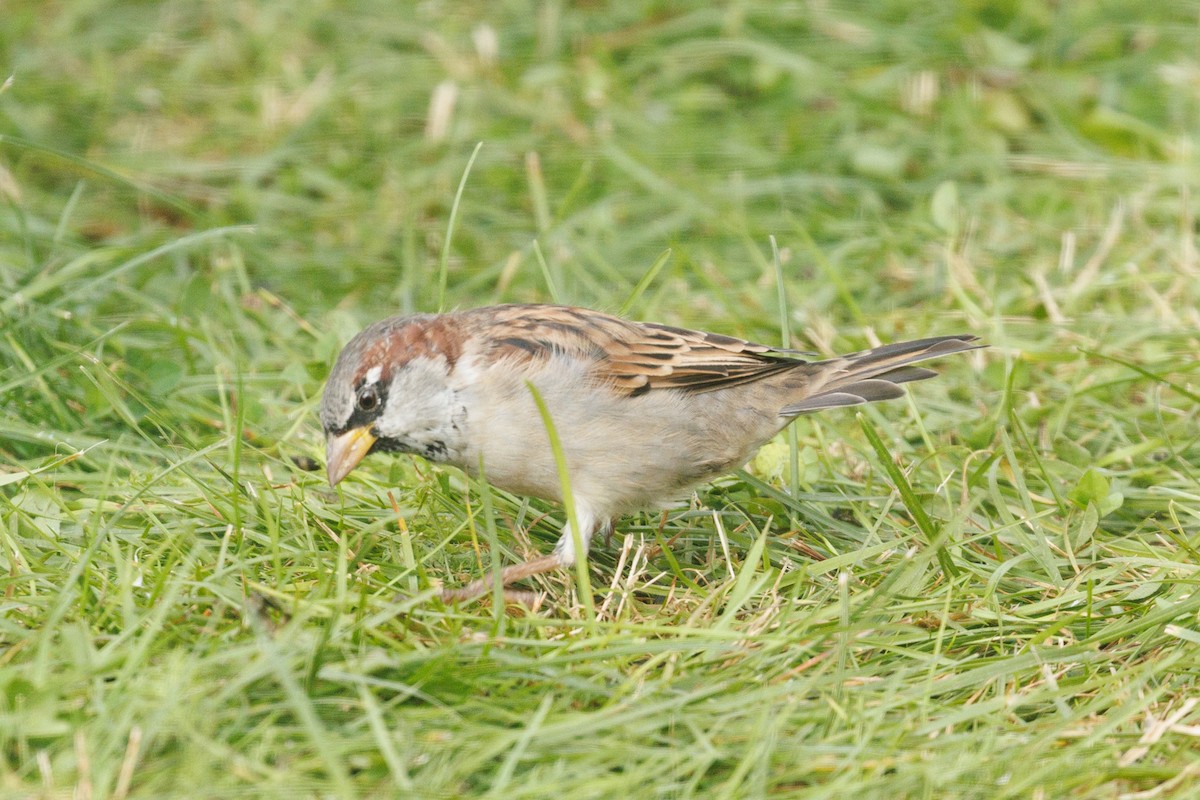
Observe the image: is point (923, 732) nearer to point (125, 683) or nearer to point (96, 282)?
point (125, 683)

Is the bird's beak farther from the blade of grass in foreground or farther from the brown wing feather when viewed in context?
the blade of grass in foreground

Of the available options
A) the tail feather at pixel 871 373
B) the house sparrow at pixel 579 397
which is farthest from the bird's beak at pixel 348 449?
the tail feather at pixel 871 373

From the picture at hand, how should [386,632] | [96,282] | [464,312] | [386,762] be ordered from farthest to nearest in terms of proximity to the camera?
[96,282] → [464,312] → [386,632] → [386,762]

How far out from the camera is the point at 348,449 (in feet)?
10.7

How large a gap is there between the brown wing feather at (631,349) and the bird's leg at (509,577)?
47 centimetres

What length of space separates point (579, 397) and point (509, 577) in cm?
49

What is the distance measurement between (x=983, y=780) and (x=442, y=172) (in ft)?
12.2

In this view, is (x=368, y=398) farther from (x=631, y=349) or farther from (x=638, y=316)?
(x=638, y=316)

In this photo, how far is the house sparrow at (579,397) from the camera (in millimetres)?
3246

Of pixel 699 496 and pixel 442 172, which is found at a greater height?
pixel 442 172

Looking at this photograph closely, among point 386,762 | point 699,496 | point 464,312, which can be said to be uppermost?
point 464,312

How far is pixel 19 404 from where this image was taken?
12.0 ft

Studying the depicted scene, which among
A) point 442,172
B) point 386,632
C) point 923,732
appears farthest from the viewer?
point 442,172

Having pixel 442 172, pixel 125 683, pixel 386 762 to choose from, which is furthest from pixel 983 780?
pixel 442 172
